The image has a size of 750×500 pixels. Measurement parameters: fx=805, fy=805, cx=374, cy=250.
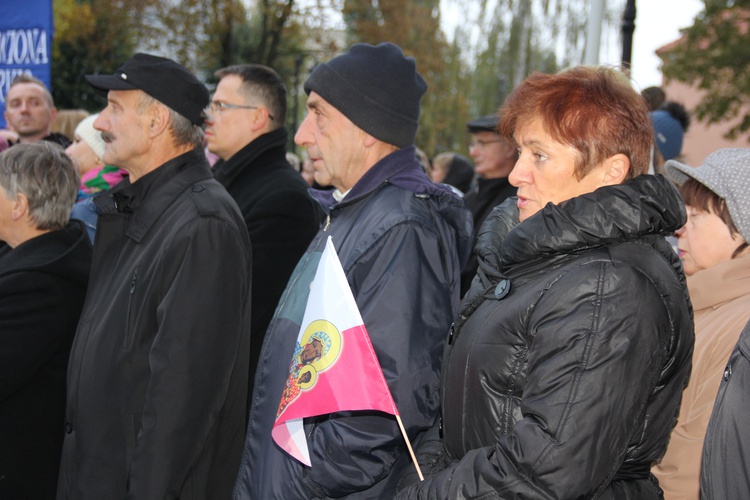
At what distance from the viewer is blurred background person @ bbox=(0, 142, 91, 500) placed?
338 cm

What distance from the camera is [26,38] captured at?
6.86 meters

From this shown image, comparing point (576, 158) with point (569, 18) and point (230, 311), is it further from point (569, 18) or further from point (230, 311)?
point (569, 18)

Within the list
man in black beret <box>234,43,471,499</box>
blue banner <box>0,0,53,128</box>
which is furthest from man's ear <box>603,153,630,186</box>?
blue banner <box>0,0,53,128</box>

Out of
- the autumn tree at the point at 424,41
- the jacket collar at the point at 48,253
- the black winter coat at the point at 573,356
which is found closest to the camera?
the black winter coat at the point at 573,356

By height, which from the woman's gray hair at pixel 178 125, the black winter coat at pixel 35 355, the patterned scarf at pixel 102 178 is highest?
the woman's gray hair at pixel 178 125

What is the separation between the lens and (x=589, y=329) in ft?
6.20

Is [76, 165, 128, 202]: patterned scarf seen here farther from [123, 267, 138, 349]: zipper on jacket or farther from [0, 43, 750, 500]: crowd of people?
[123, 267, 138, 349]: zipper on jacket

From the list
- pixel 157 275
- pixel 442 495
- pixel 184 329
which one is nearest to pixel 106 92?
pixel 157 275

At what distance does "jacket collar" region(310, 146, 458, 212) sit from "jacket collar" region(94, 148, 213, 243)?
793mm

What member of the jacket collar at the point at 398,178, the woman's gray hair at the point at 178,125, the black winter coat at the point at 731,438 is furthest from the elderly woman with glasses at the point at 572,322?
the woman's gray hair at the point at 178,125

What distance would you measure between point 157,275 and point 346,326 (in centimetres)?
103

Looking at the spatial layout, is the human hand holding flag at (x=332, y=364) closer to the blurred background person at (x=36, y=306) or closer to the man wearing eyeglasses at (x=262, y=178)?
the blurred background person at (x=36, y=306)

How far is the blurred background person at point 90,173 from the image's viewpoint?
484 cm

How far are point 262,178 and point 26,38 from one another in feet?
11.7
